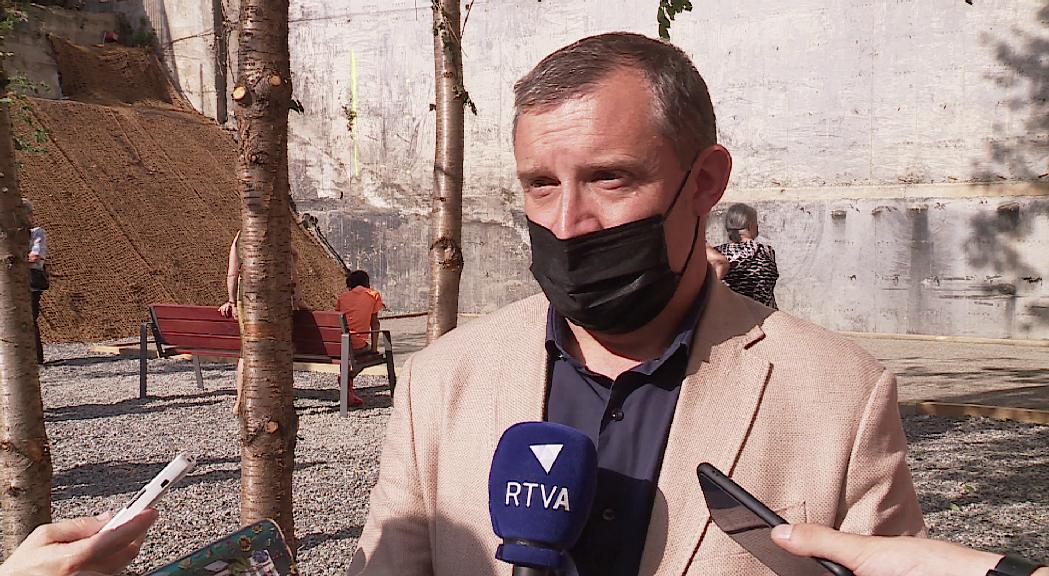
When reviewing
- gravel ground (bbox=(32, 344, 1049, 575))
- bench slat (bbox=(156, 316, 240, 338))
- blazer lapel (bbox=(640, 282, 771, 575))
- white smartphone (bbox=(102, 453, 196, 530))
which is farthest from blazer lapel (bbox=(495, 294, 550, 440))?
bench slat (bbox=(156, 316, 240, 338))

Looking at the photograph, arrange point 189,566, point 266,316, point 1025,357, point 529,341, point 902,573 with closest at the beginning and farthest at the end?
point 902,573, point 189,566, point 529,341, point 266,316, point 1025,357

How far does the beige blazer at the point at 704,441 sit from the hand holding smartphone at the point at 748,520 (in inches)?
7.8

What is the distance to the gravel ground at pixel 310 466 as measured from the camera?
205 inches

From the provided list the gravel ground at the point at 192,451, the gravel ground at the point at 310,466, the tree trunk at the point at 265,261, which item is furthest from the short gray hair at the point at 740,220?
the tree trunk at the point at 265,261

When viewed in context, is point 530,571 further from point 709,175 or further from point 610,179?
point 709,175

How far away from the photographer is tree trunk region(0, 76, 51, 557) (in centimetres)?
347

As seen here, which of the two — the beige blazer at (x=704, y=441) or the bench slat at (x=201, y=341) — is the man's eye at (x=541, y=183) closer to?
the beige blazer at (x=704, y=441)

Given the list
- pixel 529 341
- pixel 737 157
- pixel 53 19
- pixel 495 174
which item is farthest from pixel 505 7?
pixel 529 341

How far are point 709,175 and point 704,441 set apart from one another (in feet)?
1.60

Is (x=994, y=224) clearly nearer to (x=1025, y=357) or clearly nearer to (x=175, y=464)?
(x=1025, y=357)

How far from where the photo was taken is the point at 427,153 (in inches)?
675

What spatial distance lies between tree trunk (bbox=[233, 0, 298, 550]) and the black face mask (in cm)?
149

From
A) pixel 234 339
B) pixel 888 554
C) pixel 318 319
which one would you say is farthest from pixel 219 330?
pixel 888 554

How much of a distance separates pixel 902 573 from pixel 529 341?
36.0 inches
